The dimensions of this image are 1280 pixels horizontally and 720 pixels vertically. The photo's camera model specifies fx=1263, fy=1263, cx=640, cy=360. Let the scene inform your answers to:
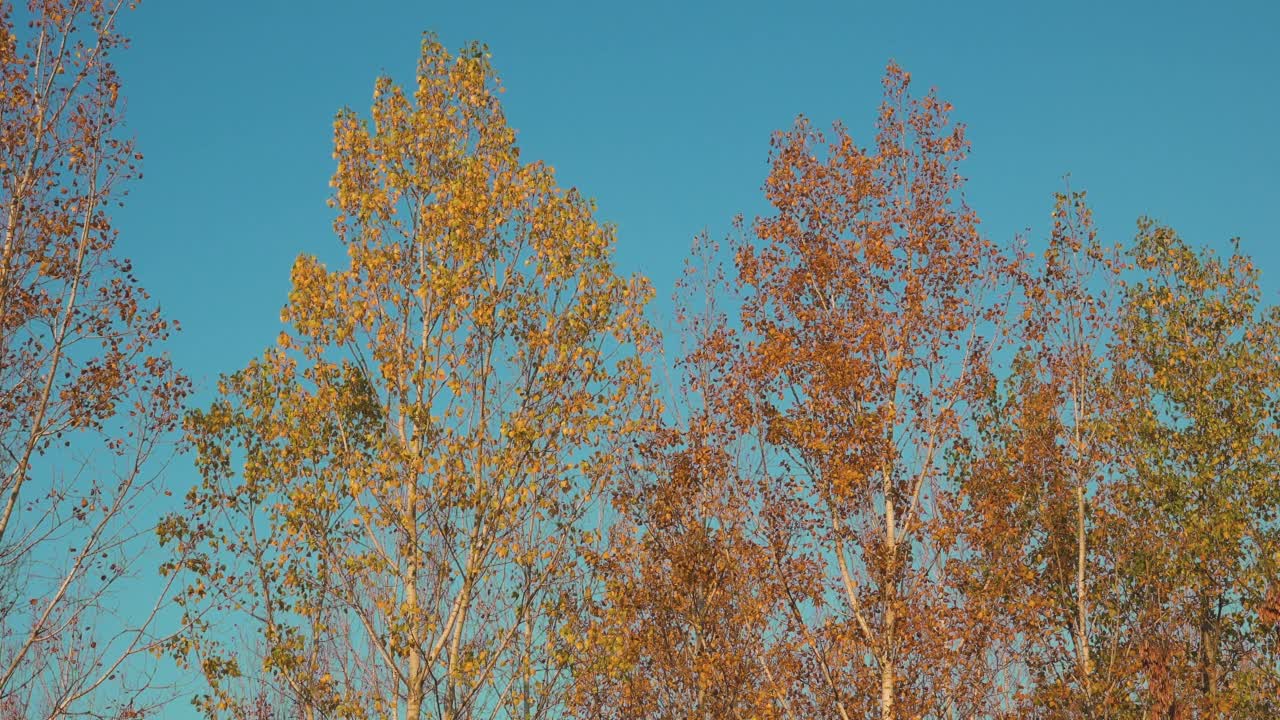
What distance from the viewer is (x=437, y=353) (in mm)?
15773

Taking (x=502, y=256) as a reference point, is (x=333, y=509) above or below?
below

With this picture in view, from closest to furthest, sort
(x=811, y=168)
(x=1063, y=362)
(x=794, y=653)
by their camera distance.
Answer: (x=794, y=653)
(x=811, y=168)
(x=1063, y=362)

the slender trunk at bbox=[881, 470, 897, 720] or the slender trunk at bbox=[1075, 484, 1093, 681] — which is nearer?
the slender trunk at bbox=[881, 470, 897, 720]

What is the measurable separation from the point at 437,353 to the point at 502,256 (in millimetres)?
1571

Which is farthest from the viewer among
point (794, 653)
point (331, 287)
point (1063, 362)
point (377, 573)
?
point (1063, 362)

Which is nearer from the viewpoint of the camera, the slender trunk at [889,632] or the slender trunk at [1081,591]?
the slender trunk at [889,632]

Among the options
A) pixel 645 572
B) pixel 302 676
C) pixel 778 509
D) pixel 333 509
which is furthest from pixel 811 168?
pixel 302 676

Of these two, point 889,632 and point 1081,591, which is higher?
point 1081,591

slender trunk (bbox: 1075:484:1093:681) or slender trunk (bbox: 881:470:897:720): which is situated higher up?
slender trunk (bbox: 1075:484:1093:681)

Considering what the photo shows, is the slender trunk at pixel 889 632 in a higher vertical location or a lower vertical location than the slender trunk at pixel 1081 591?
lower

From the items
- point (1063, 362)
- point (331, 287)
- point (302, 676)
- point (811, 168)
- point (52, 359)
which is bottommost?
point (302, 676)

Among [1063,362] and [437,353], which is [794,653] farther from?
[1063,362]

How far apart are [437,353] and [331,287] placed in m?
1.68

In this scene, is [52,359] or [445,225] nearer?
[52,359]
